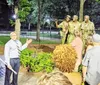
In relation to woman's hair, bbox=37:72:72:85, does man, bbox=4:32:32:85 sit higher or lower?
lower

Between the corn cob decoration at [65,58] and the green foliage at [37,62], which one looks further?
the green foliage at [37,62]

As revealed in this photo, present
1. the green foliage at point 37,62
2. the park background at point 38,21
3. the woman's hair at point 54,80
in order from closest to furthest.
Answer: the woman's hair at point 54,80, the green foliage at point 37,62, the park background at point 38,21

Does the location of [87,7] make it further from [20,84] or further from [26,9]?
[20,84]

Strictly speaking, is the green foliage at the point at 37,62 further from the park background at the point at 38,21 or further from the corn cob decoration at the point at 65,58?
the corn cob decoration at the point at 65,58

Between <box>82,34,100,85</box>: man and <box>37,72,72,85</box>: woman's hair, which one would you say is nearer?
<box>37,72,72,85</box>: woman's hair

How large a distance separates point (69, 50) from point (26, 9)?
47.3 feet

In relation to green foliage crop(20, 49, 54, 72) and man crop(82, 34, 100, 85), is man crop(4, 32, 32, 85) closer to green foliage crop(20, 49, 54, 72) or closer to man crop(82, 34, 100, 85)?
man crop(82, 34, 100, 85)

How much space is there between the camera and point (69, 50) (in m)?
5.84

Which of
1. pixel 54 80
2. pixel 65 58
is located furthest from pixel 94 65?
pixel 54 80

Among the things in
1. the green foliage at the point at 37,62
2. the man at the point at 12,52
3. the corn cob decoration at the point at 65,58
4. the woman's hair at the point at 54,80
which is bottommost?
the green foliage at the point at 37,62

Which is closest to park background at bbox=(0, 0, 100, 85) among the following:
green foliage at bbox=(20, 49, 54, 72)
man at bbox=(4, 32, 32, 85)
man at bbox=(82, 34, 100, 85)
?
green foliage at bbox=(20, 49, 54, 72)

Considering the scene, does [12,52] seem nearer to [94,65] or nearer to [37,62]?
[94,65]

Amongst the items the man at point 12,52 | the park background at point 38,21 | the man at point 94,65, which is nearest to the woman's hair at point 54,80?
the man at point 94,65

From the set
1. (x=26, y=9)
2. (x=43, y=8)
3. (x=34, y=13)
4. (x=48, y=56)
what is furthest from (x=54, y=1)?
(x=48, y=56)
